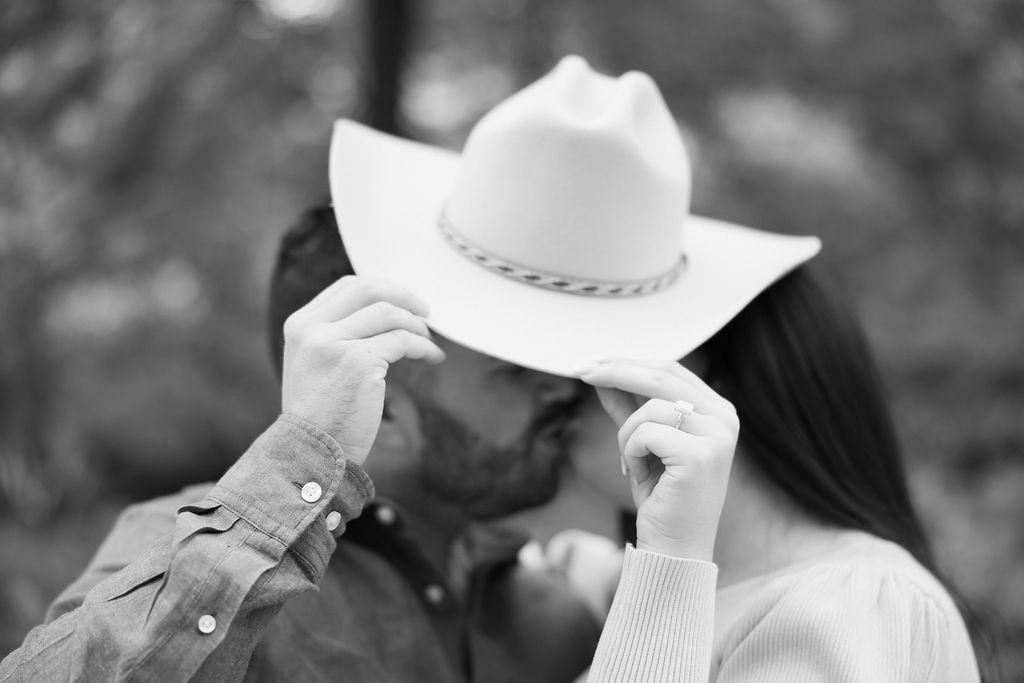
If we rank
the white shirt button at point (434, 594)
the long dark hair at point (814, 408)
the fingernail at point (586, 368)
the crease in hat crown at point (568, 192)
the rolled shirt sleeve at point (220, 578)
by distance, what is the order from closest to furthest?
the rolled shirt sleeve at point (220, 578) < the fingernail at point (586, 368) < the crease in hat crown at point (568, 192) < the long dark hair at point (814, 408) < the white shirt button at point (434, 594)

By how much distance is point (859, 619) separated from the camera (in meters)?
1.46

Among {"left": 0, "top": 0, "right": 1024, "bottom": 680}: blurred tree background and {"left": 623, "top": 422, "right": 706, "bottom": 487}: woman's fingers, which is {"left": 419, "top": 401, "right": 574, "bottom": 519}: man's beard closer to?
{"left": 623, "top": 422, "right": 706, "bottom": 487}: woman's fingers

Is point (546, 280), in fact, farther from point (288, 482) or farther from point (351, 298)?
point (288, 482)

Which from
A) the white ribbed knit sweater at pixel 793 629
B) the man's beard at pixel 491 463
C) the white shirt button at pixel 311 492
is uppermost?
the white shirt button at pixel 311 492

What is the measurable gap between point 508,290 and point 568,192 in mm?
204

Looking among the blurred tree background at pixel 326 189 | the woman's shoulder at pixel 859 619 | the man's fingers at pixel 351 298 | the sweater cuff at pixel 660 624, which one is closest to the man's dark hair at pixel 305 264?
the man's fingers at pixel 351 298

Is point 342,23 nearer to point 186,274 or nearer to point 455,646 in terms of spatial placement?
point 186,274

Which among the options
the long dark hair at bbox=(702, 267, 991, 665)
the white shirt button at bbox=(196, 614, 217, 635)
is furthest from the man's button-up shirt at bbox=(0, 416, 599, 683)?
the long dark hair at bbox=(702, 267, 991, 665)

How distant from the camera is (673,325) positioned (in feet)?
5.53

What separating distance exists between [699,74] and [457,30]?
1391 millimetres

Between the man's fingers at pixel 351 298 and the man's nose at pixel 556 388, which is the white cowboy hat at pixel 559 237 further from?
the man's nose at pixel 556 388

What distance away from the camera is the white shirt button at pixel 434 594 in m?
1.93

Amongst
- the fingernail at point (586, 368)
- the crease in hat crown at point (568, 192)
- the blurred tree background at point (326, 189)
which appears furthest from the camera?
the blurred tree background at point (326, 189)

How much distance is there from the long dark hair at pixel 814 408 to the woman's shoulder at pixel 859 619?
0.19 metres
